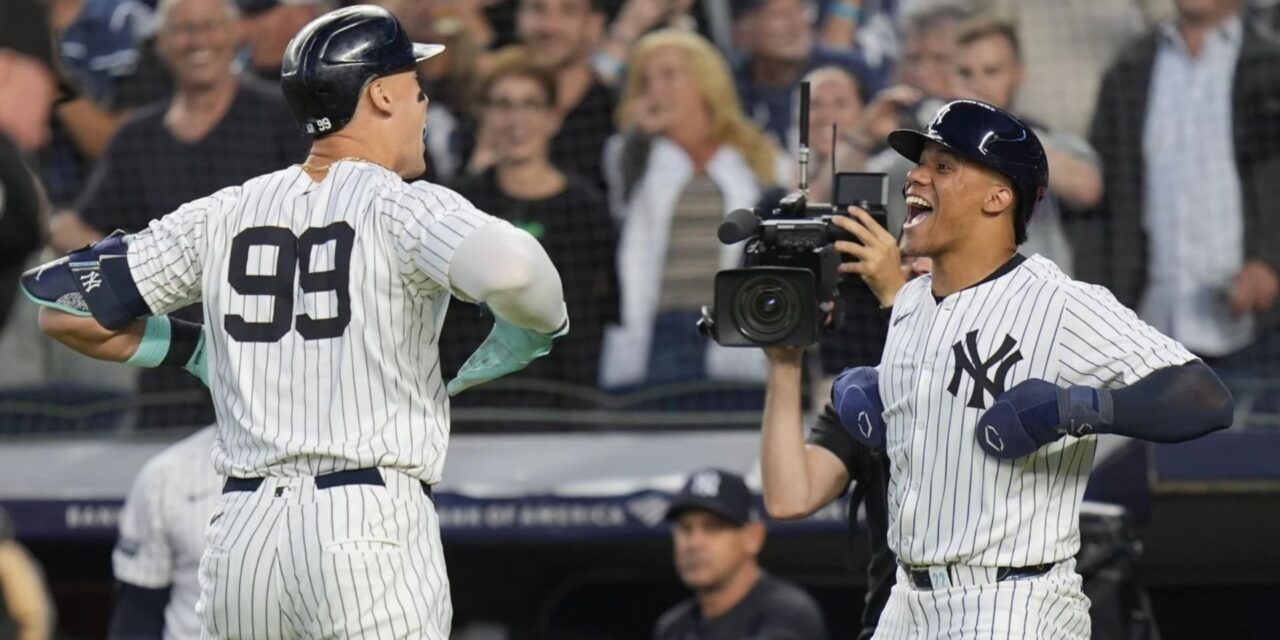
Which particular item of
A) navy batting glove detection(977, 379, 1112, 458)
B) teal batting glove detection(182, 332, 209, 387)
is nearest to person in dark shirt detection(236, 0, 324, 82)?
teal batting glove detection(182, 332, 209, 387)

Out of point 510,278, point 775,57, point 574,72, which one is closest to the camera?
point 510,278

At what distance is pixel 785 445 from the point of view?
3625mm

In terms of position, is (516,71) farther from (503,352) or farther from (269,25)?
(503,352)

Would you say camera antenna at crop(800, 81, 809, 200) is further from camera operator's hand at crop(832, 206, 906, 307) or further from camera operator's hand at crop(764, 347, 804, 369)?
camera operator's hand at crop(764, 347, 804, 369)

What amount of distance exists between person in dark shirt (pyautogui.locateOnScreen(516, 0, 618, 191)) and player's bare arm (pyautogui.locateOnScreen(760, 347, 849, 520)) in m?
3.50

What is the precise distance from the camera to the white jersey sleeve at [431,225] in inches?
116

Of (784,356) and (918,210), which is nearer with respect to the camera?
(918,210)

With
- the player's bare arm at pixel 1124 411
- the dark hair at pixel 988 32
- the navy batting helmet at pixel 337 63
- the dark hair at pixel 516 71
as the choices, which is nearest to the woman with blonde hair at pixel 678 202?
the dark hair at pixel 516 71

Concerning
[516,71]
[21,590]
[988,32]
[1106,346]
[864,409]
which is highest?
[988,32]

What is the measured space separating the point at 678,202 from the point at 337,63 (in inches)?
150

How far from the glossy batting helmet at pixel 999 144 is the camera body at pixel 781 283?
0.41 m

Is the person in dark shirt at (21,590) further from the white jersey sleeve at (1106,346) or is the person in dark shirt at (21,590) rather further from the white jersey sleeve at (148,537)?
the white jersey sleeve at (1106,346)

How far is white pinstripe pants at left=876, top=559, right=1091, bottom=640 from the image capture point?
3.00 meters

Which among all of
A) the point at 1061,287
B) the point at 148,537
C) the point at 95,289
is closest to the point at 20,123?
the point at 148,537
